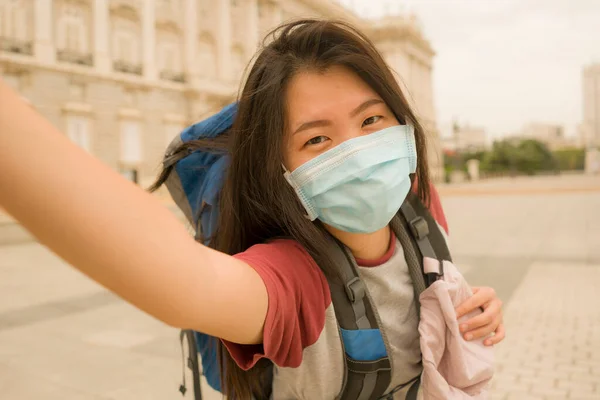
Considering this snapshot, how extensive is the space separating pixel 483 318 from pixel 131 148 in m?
21.6

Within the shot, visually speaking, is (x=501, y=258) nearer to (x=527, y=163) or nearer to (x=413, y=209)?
(x=413, y=209)

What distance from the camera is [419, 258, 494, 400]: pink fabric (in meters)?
1.19

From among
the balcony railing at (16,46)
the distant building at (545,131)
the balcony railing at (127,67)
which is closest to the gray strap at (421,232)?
the balcony railing at (16,46)

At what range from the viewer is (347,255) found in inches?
46.9

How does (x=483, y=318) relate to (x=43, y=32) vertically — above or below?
below

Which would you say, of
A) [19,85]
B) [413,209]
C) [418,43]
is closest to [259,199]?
[413,209]

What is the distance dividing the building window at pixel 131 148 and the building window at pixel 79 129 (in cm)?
165

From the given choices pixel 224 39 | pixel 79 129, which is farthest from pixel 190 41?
pixel 79 129

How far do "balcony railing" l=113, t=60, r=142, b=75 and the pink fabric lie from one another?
21681 mm

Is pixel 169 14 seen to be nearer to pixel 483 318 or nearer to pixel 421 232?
pixel 421 232

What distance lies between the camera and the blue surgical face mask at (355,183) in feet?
3.78

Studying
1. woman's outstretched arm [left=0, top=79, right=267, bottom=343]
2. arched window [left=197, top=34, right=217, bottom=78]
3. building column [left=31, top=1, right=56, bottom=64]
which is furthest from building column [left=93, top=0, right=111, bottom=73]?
woman's outstretched arm [left=0, top=79, right=267, bottom=343]

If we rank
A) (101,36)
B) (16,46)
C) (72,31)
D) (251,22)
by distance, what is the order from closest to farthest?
1. (16,46)
2. (72,31)
3. (101,36)
4. (251,22)

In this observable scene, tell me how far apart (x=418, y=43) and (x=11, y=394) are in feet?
168
